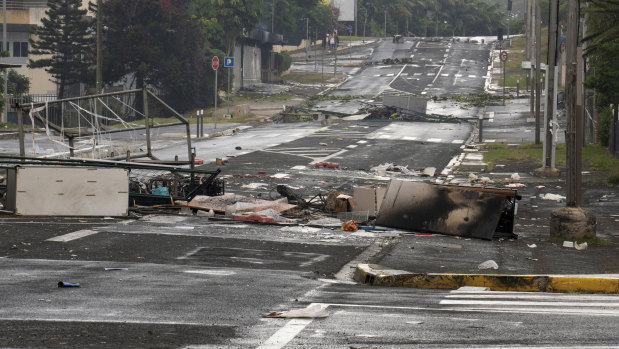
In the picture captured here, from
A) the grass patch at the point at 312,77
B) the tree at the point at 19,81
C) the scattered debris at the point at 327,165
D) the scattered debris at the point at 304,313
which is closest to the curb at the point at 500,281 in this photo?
the scattered debris at the point at 304,313

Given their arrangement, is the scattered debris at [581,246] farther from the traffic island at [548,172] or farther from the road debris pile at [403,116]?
the road debris pile at [403,116]

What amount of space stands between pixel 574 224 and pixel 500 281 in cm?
553

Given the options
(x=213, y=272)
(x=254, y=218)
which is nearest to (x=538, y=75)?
(x=254, y=218)

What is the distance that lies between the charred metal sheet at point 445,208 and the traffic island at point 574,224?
3.13ft

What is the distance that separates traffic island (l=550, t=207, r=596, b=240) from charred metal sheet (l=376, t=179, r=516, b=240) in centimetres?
95

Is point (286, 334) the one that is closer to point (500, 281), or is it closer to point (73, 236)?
point (500, 281)

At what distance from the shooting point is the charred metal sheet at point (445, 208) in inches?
696

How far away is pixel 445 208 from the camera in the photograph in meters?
18.2

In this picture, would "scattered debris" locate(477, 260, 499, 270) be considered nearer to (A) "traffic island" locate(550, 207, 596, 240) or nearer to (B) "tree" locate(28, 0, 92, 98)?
(A) "traffic island" locate(550, 207, 596, 240)

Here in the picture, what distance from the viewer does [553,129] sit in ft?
101

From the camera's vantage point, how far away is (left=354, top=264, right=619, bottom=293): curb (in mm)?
11914

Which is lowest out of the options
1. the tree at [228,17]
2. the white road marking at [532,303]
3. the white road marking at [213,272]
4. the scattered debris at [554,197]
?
the scattered debris at [554,197]

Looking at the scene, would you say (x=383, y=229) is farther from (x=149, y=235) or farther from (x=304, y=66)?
(x=304, y=66)

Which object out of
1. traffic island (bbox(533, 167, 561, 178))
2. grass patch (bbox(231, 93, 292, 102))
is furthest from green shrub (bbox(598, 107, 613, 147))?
grass patch (bbox(231, 93, 292, 102))
